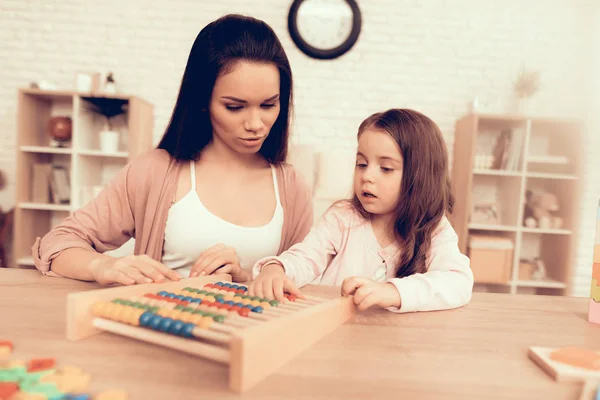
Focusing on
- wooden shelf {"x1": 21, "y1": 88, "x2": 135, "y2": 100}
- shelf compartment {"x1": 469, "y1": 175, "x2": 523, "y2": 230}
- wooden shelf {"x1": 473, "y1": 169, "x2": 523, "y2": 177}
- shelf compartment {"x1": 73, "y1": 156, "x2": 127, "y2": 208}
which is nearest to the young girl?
wooden shelf {"x1": 473, "y1": 169, "x2": 523, "y2": 177}

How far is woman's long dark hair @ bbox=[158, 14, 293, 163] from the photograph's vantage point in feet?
4.25

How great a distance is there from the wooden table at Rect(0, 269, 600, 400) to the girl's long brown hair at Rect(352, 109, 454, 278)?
33 cm

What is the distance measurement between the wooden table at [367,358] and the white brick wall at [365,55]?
3.02 meters

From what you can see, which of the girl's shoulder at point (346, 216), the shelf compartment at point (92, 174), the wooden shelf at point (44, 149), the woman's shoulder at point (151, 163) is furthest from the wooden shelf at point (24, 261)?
the girl's shoulder at point (346, 216)

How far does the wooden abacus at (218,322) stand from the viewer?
59 cm

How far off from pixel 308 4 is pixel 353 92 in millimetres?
802

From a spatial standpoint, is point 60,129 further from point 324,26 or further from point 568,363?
point 568,363

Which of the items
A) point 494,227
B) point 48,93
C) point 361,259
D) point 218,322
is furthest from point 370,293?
point 48,93

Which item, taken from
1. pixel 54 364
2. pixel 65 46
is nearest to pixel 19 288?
pixel 54 364

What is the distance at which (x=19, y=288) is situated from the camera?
1.02 metres

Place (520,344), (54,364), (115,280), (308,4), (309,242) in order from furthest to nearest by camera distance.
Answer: (308,4) → (309,242) → (115,280) → (520,344) → (54,364)

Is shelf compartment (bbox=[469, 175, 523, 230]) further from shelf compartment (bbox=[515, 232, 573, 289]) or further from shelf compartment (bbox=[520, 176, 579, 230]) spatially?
shelf compartment (bbox=[515, 232, 573, 289])

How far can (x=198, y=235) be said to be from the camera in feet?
4.83

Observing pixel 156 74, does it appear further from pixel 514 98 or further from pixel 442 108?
pixel 514 98
